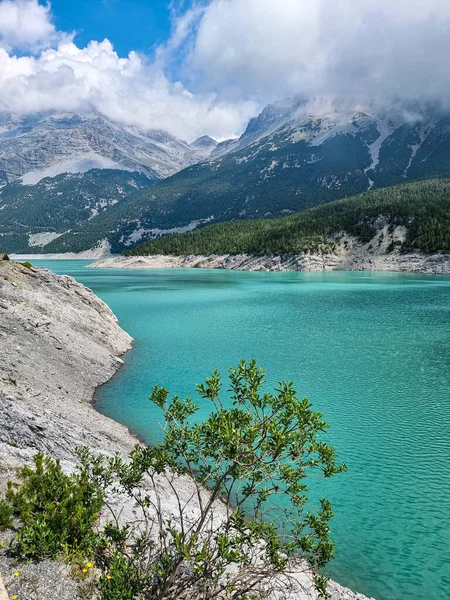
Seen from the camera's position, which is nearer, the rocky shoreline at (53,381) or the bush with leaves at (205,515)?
the bush with leaves at (205,515)

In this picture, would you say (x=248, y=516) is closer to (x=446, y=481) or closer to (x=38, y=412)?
(x=446, y=481)

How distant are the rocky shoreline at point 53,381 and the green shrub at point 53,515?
0.36m

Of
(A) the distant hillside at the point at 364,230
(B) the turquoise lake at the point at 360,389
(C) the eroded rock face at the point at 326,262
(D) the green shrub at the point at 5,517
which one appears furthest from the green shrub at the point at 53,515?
(A) the distant hillside at the point at 364,230

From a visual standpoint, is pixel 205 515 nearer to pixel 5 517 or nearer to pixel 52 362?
pixel 5 517

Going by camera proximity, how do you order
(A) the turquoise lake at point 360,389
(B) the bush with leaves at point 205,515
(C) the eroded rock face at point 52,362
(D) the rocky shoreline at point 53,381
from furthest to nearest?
(C) the eroded rock face at point 52,362 < (A) the turquoise lake at point 360,389 < (D) the rocky shoreline at point 53,381 < (B) the bush with leaves at point 205,515

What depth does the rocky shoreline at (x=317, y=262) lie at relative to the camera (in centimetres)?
13625

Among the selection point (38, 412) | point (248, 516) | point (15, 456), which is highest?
point (15, 456)

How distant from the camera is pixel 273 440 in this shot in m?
7.53

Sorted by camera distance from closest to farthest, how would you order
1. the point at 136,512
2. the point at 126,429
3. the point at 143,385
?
the point at 136,512, the point at 126,429, the point at 143,385

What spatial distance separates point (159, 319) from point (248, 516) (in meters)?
42.6

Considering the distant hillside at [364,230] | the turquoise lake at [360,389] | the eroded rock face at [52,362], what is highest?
the distant hillside at [364,230]

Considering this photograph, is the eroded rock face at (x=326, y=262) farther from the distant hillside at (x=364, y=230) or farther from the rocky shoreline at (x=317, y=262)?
the distant hillside at (x=364, y=230)

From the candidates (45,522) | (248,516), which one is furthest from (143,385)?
(45,522)

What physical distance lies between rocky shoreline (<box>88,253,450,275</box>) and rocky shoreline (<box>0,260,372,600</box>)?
120384 millimetres
